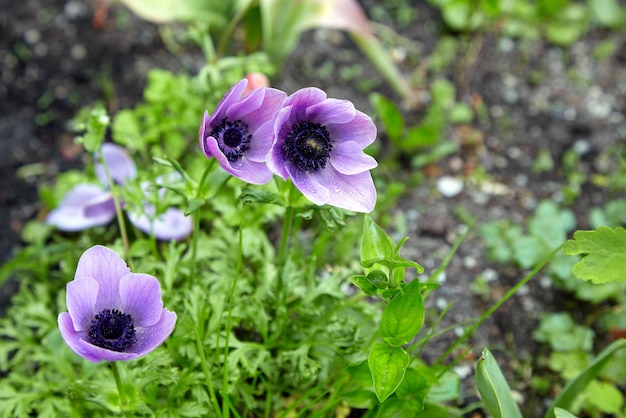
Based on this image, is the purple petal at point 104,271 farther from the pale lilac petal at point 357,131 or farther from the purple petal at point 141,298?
the pale lilac petal at point 357,131

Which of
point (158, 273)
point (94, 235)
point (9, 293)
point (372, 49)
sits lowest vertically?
point (9, 293)

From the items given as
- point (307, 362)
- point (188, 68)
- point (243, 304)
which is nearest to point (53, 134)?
point (188, 68)

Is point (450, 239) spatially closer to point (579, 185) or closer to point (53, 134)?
point (579, 185)

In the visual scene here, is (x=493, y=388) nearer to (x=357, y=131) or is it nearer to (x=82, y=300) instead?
(x=357, y=131)

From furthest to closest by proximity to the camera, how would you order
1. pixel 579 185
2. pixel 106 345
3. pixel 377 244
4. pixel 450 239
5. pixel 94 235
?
pixel 579 185, pixel 450 239, pixel 94 235, pixel 377 244, pixel 106 345

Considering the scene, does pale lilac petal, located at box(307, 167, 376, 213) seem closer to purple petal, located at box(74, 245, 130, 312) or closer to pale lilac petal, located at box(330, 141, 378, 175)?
pale lilac petal, located at box(330, 141, 378, 175)

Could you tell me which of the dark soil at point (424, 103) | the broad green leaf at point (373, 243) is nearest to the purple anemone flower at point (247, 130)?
the broad green leaf at point (373, 243)
